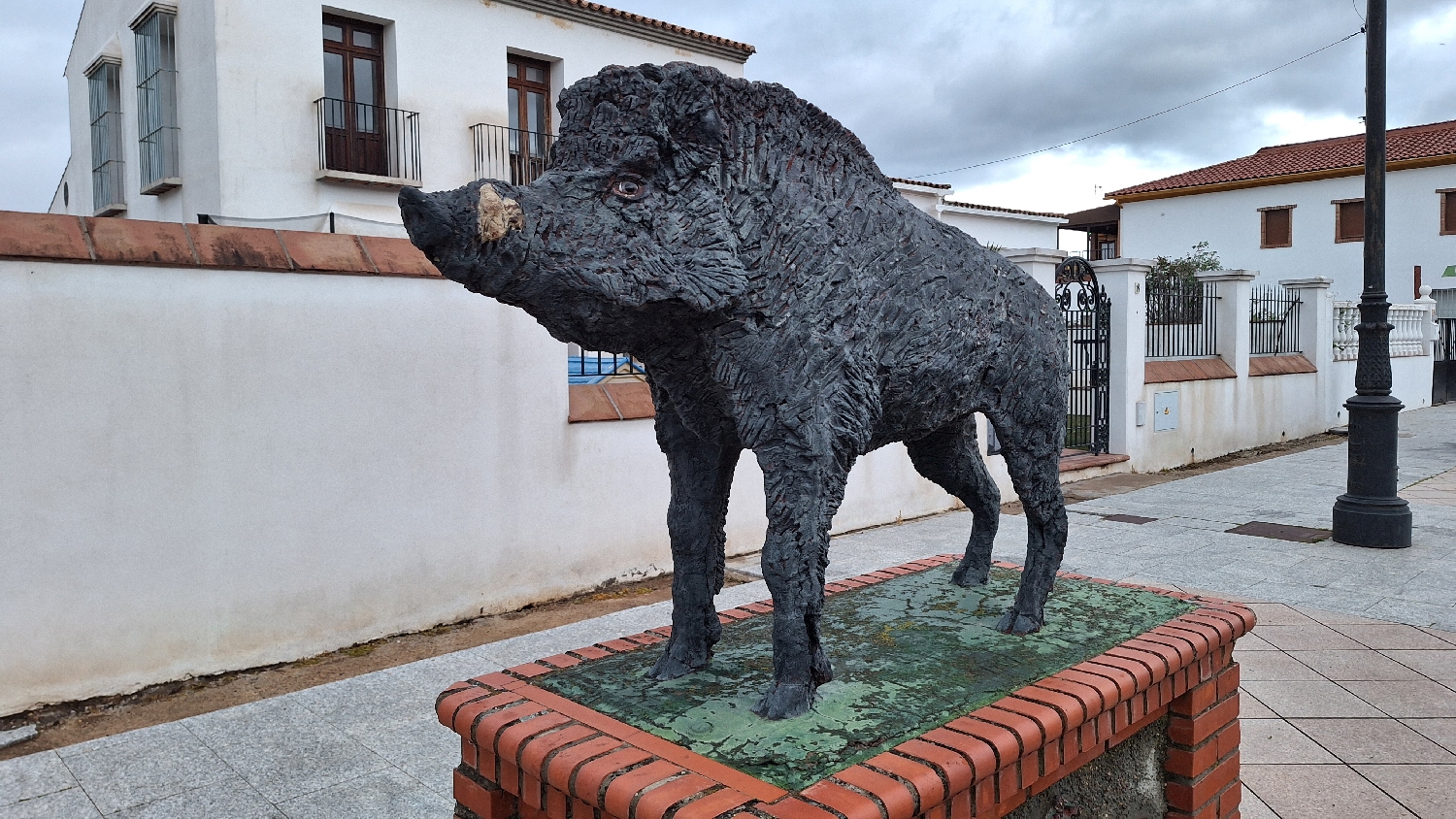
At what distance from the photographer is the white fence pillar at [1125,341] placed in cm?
1002

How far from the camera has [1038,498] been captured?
9.53 feet

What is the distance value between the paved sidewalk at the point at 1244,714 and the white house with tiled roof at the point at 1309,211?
20715mm

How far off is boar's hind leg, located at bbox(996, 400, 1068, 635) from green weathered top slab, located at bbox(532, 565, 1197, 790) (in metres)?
0.09

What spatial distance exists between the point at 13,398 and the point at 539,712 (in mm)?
3045

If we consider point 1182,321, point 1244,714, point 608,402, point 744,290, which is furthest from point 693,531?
point 1182,321

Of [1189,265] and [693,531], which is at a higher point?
[1189,265]

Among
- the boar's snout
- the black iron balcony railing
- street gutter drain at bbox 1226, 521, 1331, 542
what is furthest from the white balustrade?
the boar's snout

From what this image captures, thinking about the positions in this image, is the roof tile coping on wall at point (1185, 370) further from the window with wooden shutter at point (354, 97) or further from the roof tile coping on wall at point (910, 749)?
the window with wooden shutter at point (354, 97)

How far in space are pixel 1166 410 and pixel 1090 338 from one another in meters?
1.36

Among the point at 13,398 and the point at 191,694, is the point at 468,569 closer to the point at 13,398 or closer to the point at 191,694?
the point at 191,694

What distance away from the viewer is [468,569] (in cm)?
529

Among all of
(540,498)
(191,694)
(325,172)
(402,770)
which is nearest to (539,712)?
(402,770)

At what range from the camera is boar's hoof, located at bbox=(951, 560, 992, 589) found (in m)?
3.48

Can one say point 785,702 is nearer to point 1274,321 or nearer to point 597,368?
point 597,368
